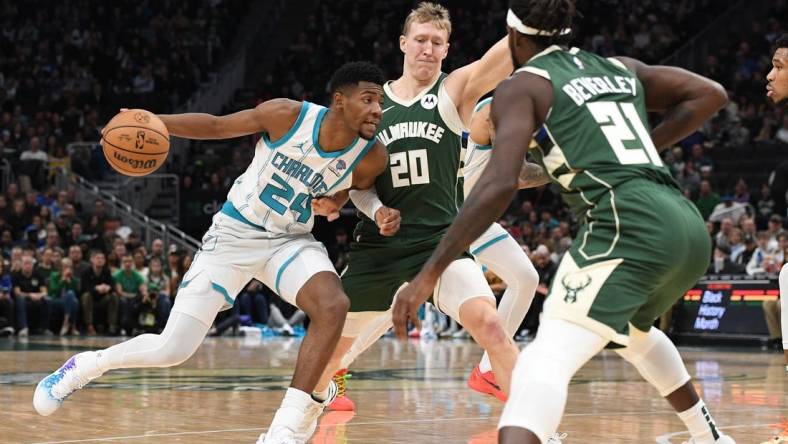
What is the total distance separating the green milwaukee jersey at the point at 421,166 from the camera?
637 cm

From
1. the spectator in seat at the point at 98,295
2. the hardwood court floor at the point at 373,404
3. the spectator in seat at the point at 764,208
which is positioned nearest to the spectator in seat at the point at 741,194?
the spectator in seat at the point at 764,208

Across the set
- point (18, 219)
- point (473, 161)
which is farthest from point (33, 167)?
point (473, 161)

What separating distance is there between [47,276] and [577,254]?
663 inches

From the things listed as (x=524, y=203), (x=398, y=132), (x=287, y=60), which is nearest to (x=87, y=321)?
(x=524, y=203)

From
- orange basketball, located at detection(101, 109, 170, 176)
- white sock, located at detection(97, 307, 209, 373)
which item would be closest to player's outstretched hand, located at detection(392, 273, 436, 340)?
white sock, located at detection(97, 307, 209, 373)

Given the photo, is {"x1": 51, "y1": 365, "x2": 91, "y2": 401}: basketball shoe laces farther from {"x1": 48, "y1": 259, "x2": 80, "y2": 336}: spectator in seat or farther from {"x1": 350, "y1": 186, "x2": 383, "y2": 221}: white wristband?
{"x1": 48, "y1": 259, "x2": 80, "y2": 336}: spectator in seat

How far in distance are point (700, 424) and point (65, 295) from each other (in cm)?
1640

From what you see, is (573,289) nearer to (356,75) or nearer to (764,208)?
(356,75)

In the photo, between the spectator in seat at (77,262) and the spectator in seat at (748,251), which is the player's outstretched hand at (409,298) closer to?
the spectator in seat at (748,251)

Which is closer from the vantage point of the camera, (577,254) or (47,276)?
(577,254)

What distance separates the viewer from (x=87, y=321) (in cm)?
1959

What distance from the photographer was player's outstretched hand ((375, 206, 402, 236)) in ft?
19.6

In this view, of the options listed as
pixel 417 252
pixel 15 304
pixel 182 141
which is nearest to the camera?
pixel 417 252

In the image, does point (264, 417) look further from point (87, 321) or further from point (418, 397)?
point (87, 321)
